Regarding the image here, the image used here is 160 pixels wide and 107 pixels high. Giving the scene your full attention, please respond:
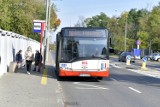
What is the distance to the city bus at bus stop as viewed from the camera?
22031mm

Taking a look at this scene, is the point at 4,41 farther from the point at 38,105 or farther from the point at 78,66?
the point at 38,105

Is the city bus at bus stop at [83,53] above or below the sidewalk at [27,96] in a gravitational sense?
above

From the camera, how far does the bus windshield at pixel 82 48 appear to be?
72.5ft

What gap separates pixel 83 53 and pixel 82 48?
272 millimetres

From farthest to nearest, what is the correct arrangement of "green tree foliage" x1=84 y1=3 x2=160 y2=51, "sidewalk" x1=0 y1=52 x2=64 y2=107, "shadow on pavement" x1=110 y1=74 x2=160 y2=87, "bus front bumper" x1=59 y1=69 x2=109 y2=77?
1. "green tree foliage" x1=84 y1=3 x2=160 y2=51
2. "shadow on pavement" x1=110 y1=74 x2=160 y2=87
3. "bus front bumper" x1=59 y1=69 x2=109 y2=77
4. "sidewalk" x1=0 y1=52 x2=64 y2=107

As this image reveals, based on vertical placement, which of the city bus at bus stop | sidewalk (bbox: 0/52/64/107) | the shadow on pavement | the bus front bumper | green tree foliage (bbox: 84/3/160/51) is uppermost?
green tree foliage (bbox: 84/3/160/51)

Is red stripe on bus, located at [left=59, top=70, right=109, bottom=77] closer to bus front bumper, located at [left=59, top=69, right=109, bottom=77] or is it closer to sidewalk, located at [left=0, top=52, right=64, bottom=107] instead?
bus front bumper, located at [left=59, top=69, right=109, bottom=77]

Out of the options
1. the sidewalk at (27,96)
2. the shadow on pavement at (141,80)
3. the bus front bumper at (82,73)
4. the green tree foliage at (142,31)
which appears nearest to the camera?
the sidewalk at (27,96)

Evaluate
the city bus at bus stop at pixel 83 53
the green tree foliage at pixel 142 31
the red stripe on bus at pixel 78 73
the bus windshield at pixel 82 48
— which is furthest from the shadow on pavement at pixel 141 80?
the green tree foliage at pixel 142 31

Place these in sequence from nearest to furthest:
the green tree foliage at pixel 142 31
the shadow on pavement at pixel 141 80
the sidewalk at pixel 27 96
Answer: the sidewalk at pixel 27 96
the shadow on pavement at pixel 141 80
the green tree foliage at pixel 142 31

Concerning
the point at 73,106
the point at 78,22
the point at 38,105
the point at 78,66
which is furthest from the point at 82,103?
the point at 78,22

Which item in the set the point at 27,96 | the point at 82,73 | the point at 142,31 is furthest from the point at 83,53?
the point at 142,31

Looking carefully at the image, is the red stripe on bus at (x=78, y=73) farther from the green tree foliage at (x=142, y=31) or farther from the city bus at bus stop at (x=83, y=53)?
the green tree foliage at (x=142, y=31)

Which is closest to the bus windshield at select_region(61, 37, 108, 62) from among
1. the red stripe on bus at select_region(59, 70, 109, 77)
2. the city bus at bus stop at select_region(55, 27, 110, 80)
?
the city bus at bus stop at select_region(55, 27, 110, 80)
